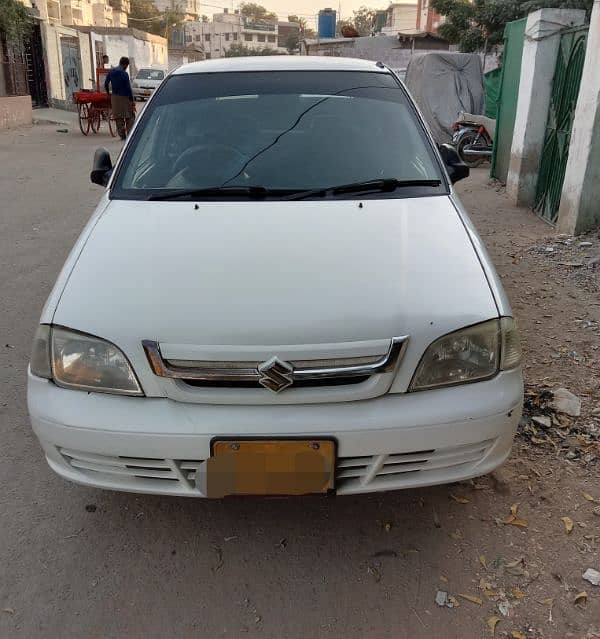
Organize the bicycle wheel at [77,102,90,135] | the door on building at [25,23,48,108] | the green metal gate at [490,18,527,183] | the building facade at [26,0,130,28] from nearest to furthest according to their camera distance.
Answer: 1. the green metal gate at [490,18,527,183]
2. the bicycle wheel at [77,102,90,135]
3. the door on building at [25,23,48,108]
4. the building facade at [26,0,130,28]

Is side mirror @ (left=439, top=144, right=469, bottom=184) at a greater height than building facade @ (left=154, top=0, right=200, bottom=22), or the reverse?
building facade @ (left=154, top=0, right=200, bottom=22)

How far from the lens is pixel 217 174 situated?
2.97 m

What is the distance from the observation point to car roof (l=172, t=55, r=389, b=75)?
11.2 feet

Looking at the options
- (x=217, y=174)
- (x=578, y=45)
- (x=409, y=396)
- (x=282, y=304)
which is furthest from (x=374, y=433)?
(x=578, y=45)

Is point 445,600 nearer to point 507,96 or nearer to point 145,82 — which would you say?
point 507,96

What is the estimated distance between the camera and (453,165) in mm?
3424

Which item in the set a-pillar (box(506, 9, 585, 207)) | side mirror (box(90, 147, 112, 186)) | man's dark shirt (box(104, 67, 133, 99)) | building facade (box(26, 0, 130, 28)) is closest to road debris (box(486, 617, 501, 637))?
side mirror (box(90, 147, 112, 186))

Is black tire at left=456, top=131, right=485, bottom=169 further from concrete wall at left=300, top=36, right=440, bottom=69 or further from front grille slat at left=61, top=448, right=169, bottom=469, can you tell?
concrete wall at left=300, top=36, right=440, bottom=69

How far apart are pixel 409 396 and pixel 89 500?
1429 millimetres

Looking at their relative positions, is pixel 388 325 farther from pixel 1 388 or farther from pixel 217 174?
pixel 1 388

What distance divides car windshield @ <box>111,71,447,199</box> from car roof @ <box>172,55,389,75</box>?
53 mm

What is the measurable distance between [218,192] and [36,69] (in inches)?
899

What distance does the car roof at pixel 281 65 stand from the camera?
3.42 m

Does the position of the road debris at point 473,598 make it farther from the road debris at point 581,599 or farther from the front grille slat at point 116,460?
the front grille slat at point 116,460
